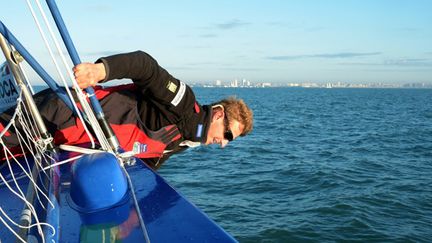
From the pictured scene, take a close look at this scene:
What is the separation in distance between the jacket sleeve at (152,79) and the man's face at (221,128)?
1.46ft

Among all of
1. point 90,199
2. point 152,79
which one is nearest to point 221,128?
point 152,79

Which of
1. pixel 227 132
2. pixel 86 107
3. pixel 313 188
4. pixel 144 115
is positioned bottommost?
pixel 313 188

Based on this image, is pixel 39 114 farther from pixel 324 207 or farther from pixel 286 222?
pixel 324 207

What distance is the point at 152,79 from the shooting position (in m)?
3.07

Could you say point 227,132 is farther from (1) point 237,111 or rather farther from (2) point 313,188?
(2) point 313,188

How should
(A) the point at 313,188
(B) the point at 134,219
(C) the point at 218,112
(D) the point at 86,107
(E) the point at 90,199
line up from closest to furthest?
1. (B) the point at 134,219
2. (E) the point at 90,199
3. (D) the point at 86,107
4. (C) the point at 218,112
5. (A) the point at 313,188

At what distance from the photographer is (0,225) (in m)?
1.97

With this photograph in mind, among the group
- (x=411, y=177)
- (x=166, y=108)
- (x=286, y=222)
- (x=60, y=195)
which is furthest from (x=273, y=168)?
(x=60, y=195)

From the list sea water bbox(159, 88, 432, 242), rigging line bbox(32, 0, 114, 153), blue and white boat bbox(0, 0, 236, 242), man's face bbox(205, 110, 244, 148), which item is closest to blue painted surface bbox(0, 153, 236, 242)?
blue and white boat bbox(0, 0, 236, 242)

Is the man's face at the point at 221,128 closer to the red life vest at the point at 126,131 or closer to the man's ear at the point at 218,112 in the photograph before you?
the man's ear at the point at 218,112

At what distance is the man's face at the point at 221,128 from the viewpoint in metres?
3.89

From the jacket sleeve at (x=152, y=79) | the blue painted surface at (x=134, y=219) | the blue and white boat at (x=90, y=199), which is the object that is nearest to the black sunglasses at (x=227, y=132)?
the jacket sleeve at (x=152, y=79)

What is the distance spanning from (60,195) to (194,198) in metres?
7.50

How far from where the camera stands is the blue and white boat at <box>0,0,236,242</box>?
185cm
